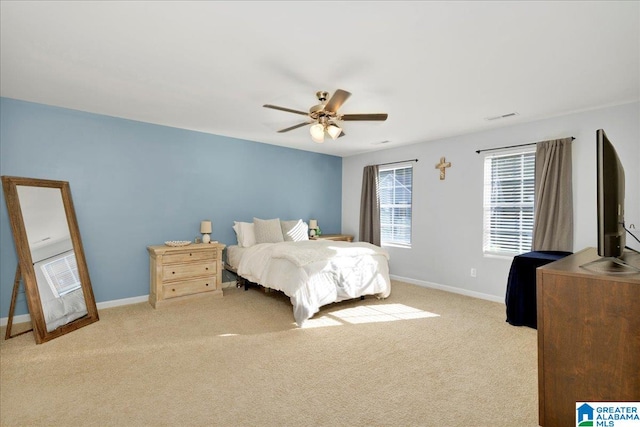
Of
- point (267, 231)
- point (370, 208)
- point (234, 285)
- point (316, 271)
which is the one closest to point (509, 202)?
point (370, 208)

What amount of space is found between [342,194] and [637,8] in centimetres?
513

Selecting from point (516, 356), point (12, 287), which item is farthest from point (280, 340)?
point (12, 287)

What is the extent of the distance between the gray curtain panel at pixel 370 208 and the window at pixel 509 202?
1.91m

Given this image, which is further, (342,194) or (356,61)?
(342,194)

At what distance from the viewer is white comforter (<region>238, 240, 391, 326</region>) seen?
3.50 m

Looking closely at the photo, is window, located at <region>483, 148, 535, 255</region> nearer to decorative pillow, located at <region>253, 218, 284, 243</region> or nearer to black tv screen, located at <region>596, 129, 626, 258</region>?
black tv screen, located at <region>596, 129, 626, 258</region>

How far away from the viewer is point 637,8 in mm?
1801

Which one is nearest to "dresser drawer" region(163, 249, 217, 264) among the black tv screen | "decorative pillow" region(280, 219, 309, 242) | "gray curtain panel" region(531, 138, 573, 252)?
"decorative pillow" region(280, 219, 309, 242)

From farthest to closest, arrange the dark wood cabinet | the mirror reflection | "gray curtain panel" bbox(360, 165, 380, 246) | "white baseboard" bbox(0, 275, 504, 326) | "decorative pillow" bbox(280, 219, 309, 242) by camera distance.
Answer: "gray curtain panel" bbox(360, 165, 380, 246), "decorative pillow" bbox(280, 219, 309, 242), "white baseboard" bbox(0, 275, 504, 326), the mirror reflection, the dark wood cabinet

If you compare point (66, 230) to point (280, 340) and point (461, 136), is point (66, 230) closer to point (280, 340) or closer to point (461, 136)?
point (280, 340)

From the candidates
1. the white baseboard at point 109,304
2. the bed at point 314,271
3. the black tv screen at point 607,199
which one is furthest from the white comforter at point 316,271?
the black tv screen at point 607,199

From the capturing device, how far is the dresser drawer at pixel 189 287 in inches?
157

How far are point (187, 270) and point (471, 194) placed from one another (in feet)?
13.7

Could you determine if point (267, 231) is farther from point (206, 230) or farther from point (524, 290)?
point (524, 290)
